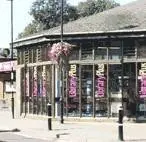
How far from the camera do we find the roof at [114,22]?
28.9 m

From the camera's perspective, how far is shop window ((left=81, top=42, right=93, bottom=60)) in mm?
29250

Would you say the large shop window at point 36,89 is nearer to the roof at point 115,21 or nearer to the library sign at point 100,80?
the roof at point 115,21

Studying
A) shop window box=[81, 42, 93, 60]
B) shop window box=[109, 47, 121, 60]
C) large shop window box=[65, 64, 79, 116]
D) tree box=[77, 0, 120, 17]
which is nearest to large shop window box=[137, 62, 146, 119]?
shop window box=[109, 47, 121, 60]

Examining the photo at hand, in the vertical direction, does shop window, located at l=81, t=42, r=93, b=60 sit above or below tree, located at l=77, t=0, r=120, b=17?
below

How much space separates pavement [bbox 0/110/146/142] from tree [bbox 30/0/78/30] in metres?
51.1

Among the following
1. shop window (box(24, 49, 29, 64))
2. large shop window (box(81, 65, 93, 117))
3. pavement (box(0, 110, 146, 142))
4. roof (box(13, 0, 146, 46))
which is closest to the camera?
pavement (box(0, 110, 146, 142))

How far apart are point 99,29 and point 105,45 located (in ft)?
2.66

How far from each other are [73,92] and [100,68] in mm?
1864

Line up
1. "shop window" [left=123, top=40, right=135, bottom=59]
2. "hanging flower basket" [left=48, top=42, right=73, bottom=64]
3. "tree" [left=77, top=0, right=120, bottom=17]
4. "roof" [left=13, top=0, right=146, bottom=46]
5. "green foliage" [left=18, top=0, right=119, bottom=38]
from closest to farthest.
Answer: "hanging flower basket" [left=48, top=42, right=73, bottom=64]
"shop window" [left=123, top=40, right=135, bottom=59]
"roof" [left=13, top=0, right=146, bottom=46]
"green foliage" [left=18, top=0, right=119, bottom=38]
"tree" [left=77, top=0, right=120, bottom=17]

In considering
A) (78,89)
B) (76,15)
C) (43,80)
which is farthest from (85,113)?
(76,15)

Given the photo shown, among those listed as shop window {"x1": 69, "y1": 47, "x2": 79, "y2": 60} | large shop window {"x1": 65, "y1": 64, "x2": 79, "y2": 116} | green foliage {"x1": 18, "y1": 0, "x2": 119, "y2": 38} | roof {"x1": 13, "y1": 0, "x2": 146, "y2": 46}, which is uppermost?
green foliage {"x1": 18, "y1": 0, "x2": 119, "y2": 38}

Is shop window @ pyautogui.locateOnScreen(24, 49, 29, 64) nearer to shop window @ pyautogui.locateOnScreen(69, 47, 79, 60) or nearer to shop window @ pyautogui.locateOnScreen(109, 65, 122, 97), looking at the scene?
shop window @ pyautogui.locateOnScreen(69, 47, 79, 60)

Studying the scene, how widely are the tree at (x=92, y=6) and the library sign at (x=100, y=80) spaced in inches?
2140

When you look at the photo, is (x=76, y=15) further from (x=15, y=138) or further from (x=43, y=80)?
(x=15, y=138)
